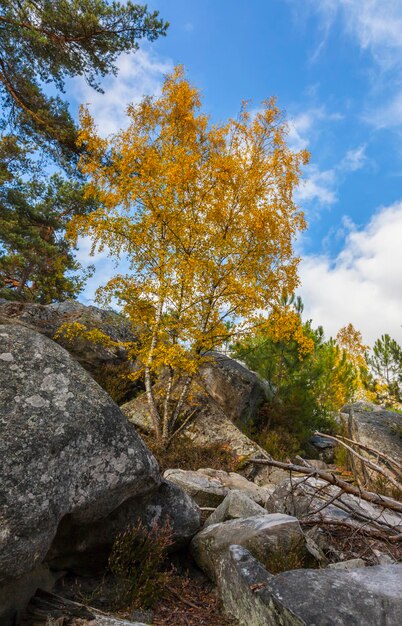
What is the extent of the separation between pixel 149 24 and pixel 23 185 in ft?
→ 28.0

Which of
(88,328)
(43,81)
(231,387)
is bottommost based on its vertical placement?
(231,387)

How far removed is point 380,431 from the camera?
11719mm

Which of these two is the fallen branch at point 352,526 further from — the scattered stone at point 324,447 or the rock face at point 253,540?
the scattered stone at point 324,447

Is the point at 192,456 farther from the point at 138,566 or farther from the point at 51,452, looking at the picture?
the point at 51,452

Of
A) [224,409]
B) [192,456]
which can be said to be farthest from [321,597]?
[224,409]

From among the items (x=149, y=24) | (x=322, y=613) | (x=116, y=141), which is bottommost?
(x=322, y=613)

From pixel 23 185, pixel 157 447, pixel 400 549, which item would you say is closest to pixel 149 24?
pixel 23 185

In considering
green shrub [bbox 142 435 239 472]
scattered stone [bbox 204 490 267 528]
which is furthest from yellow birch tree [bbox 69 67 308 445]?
scattered stone [bbox 204 490 267 528]

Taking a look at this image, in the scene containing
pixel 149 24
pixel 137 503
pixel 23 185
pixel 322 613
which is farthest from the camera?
pixel 23 185

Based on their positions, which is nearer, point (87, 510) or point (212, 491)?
point (87, 510)

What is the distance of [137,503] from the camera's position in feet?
12.6

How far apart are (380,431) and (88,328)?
30.7 ft

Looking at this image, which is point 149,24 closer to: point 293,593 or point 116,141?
point 116,141

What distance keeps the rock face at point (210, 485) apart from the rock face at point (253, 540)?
5.16 ft
